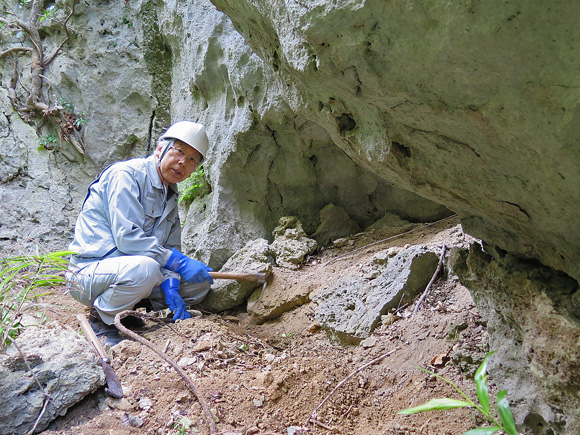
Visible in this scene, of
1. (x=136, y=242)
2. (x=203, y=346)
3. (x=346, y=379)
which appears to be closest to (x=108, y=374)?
(x=203, y=346)

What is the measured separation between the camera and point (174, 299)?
3.98 meters

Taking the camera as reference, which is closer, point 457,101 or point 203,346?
point 457,101

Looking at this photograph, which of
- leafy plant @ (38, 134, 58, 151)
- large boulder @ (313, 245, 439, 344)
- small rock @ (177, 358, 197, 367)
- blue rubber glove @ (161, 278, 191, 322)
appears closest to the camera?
small rock @ (177, 358, 197, 367)

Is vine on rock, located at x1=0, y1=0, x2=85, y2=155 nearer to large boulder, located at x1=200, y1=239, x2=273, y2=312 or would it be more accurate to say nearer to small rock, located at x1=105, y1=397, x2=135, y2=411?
large boulder, located at x1=200, y1=239, x2=273, y2=312

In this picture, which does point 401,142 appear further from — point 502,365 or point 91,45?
point 91,45

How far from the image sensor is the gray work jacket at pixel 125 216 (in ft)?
12.2

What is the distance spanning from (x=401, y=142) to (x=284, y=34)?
0.63 m

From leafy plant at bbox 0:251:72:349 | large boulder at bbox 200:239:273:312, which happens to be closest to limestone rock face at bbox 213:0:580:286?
leafy plant at bbox 0:251:72:349

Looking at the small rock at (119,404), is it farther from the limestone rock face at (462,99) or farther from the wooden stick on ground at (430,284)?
the wooden stick on ground at (430,284)

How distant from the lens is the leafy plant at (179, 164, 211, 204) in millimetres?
5387

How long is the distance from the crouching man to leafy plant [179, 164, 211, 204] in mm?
1096

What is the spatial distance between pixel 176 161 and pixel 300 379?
2.31 metres

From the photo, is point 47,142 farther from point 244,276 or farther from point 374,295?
point 374,295

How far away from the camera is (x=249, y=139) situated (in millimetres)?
4816
